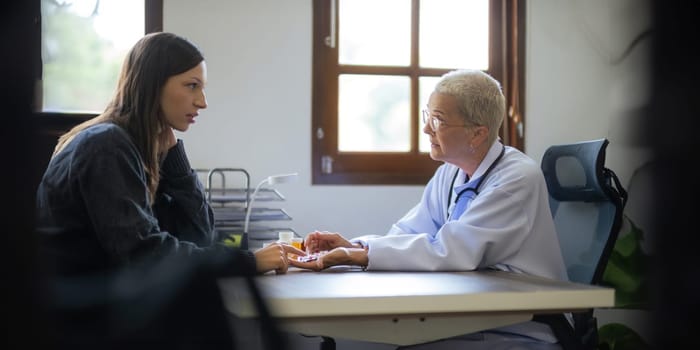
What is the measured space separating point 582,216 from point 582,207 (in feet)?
0.09

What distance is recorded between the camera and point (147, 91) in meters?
1.52

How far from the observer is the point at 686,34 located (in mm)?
207

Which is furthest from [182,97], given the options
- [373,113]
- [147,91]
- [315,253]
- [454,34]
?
[454,34]

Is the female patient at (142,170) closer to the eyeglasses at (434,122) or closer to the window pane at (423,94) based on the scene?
the eyeglasses at (434,122)

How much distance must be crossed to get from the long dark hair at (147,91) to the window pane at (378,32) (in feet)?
4.97

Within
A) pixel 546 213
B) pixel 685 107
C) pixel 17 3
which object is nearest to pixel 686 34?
pixel 685 107

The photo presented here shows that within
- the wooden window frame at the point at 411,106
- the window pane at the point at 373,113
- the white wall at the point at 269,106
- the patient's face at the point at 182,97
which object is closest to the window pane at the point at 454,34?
the wooden window frame at the point at 411,106

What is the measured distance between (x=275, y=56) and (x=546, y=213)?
1555 mm

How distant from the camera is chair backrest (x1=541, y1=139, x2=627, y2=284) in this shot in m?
1.74

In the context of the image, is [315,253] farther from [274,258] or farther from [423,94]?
[423,94]

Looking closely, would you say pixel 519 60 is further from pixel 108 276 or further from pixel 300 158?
pixel 108 276

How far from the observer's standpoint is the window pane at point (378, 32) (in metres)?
3.04

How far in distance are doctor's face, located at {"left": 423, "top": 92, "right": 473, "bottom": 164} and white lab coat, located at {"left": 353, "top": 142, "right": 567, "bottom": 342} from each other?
0.53 feet

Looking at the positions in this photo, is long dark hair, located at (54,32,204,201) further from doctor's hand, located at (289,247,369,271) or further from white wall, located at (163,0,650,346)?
white wall, located at (163,0,650,346)
